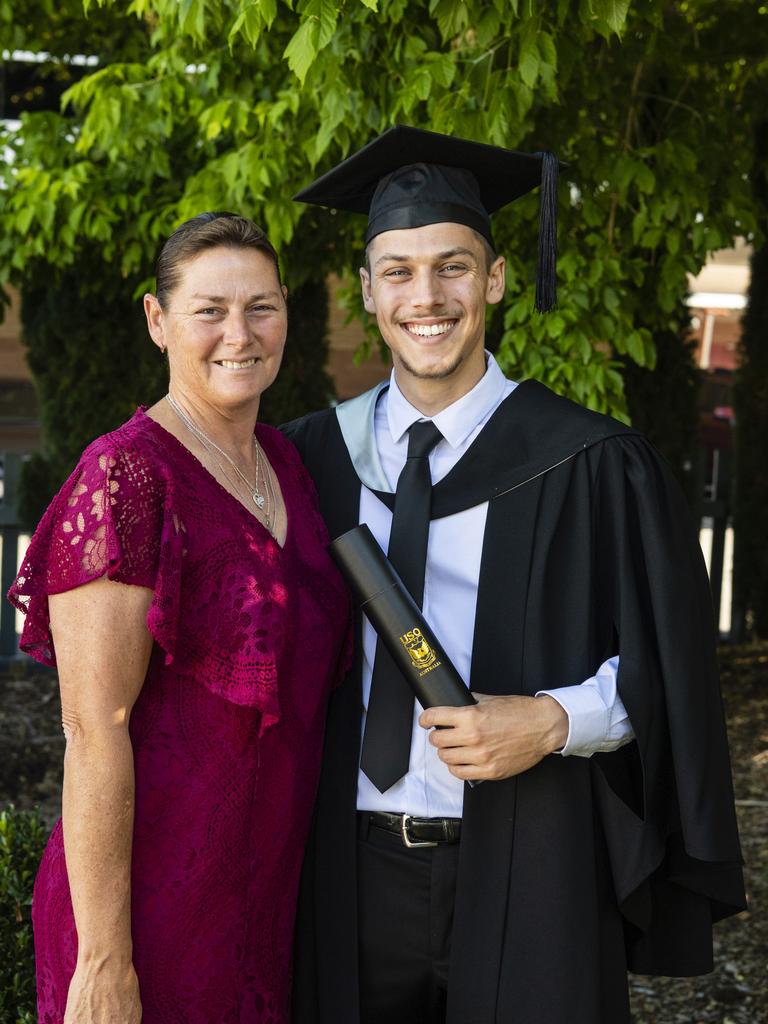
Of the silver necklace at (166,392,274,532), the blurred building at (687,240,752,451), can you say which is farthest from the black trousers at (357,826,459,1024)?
the blurred building at (687,240,752,451)

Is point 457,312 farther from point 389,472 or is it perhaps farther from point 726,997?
point 726,997

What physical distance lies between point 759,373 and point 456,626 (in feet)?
21.5

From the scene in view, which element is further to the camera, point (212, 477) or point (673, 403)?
point (673, 403)

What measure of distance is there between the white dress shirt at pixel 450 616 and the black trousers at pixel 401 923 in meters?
0.08

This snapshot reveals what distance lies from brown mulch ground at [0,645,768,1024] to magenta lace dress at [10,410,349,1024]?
7.44 ft


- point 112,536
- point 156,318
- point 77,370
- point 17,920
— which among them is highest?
point 77,370

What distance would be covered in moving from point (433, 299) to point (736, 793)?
13.4 feet

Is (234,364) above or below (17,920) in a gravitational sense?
above

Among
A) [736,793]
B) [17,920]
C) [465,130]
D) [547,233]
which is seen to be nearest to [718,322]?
[736,793]

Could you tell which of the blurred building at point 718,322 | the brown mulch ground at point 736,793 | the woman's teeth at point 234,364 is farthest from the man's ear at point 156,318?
the blurred building at point 718,322

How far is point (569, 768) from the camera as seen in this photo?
2.14 m

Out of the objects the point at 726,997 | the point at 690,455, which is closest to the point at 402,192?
the point at 726,997

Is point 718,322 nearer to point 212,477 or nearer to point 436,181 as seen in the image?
point 436,181

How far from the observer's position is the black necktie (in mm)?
2137
